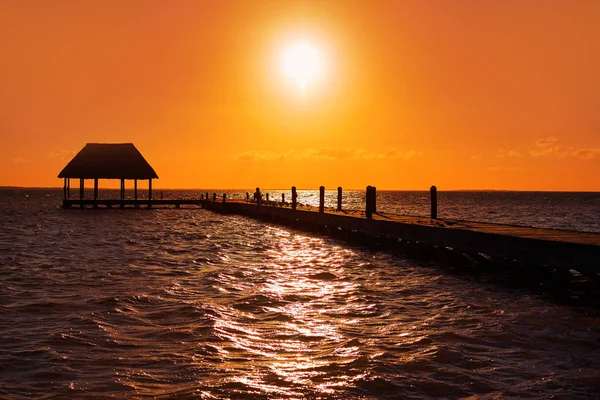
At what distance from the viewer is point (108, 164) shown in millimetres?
63750

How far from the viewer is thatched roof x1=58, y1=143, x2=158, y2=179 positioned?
62.6m

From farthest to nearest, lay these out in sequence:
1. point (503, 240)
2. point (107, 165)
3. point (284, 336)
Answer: point (107, 165) < point (503, 240) < point (284, 336)

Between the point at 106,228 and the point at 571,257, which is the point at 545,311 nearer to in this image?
the point at 571,257

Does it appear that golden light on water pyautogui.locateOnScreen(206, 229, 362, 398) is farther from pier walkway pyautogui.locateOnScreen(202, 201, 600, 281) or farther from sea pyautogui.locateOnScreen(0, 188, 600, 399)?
pier walkway pyautogui.locateOnScreen(202, 201, 600, 281)

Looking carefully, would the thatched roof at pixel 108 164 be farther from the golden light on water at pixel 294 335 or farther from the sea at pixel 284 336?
the golden light on water at pixel 294 335

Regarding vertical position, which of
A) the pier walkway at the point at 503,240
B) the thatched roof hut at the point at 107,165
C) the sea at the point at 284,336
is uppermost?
the thatched roof hut at the point at 107,165

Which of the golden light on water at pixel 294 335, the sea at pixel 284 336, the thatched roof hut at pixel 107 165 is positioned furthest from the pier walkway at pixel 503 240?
the thatched roof hut at pixel 107 165

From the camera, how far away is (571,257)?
13.1m

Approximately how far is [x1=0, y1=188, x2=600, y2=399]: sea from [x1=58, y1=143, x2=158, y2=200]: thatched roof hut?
148 ft

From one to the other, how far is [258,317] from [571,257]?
22.3ft

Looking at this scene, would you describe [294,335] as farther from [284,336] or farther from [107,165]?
[107,165]

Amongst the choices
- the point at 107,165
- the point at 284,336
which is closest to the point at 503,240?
the point at 284,336

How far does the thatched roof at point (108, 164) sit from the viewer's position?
205 ft

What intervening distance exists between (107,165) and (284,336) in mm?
57465
